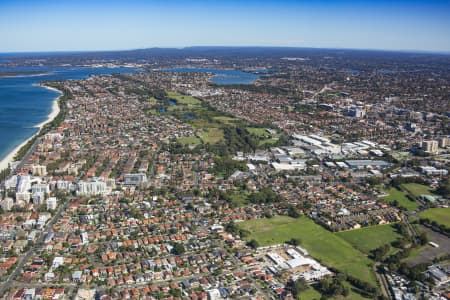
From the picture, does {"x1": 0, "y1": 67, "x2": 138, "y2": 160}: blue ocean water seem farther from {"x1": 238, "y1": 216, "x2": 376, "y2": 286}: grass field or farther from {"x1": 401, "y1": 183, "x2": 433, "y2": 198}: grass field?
{"x1": 401, "y1": 183, "x2": 433, "y2": 198}: grass field

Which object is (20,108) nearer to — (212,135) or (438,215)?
(212,135)

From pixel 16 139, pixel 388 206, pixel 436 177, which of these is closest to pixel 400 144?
pixel 436 177

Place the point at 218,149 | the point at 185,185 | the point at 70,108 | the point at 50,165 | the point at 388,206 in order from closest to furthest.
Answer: the point at 388,206 < the point at 185,185 < the point at 50,165 < the point at 218,149 < the point at 70,108

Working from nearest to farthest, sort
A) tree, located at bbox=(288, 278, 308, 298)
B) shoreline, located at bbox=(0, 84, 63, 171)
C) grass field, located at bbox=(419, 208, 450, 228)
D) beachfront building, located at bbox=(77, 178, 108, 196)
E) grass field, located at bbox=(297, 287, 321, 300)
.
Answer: grass field, located at bbox=(297, 287, 321, 300) < tree, located at bbox=(288, 278, 308, 298) < grass field, located at bbox=(419, 208, 450, 228) < beachfront building, located at bbox=(77, 178, 108, 196) < shoreline, located at bbox=(0, 84, 63, 171)

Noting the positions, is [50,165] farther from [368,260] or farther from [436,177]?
[436,177]

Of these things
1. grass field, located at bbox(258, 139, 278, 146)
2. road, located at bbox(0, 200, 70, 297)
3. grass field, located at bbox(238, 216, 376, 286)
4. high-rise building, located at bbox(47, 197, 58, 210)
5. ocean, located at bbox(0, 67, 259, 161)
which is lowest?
grass field, located at bbox(238, 216, 376, 286)

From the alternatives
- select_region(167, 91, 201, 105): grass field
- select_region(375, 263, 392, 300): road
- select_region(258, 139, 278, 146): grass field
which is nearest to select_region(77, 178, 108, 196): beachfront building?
select_region(375, 263, 392, 300): road

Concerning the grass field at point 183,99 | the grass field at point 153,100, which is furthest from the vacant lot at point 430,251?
the grass field at point 153,100

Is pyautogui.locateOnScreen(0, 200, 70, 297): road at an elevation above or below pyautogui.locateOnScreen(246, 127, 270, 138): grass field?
above
